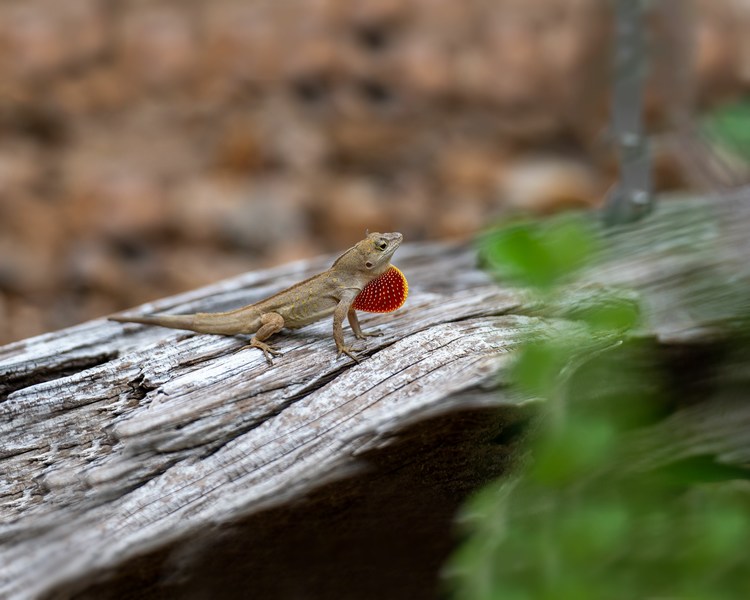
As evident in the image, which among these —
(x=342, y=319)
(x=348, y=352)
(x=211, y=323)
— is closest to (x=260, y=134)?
(x=211, y=323)

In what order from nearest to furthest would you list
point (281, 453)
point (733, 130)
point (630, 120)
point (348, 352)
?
point (733, 130), point (281, 453), point (348, 352), point (630, 120)

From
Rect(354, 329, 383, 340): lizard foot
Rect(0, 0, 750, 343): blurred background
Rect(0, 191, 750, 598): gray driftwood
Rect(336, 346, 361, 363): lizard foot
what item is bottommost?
Rect(0, 191, 750, 598): gray driftwood

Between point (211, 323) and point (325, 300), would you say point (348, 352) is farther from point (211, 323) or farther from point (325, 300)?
point (211, 323)

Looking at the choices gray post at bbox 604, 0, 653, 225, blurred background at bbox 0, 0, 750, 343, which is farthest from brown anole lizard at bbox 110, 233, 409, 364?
blurred background at bbox 0, 0, 750, 343

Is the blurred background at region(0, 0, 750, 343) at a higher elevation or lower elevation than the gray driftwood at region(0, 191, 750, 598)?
higher

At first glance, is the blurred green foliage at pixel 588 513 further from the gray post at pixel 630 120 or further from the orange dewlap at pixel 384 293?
the gray post at pixel 630 120

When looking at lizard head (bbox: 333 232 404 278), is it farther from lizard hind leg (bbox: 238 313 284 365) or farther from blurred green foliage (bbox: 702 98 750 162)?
blurred green foliage (bbox: 702 98 750 162)
